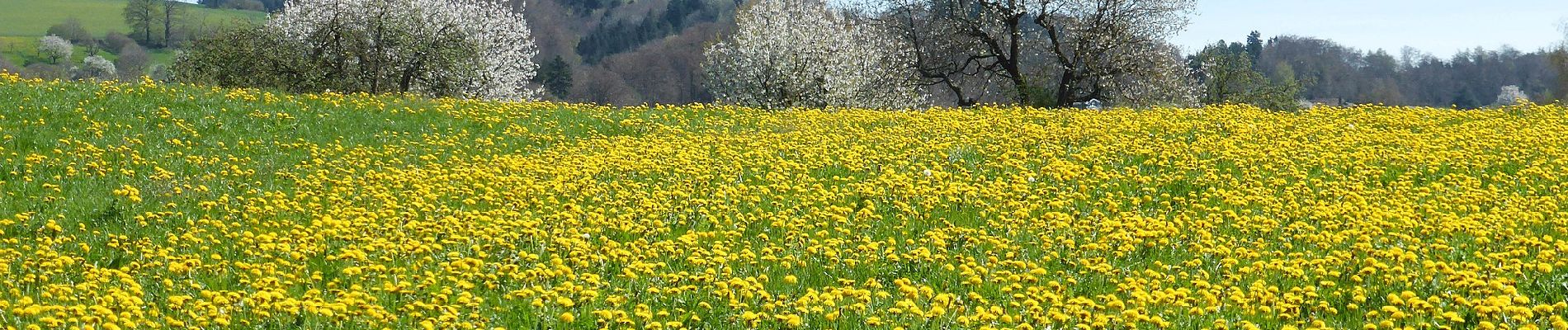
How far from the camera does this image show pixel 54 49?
108 metres

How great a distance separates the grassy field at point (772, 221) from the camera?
681 centimetres

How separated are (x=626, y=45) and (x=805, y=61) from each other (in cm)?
8957

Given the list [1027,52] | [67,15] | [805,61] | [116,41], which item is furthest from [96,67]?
[1027,52]

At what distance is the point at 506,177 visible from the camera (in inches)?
469

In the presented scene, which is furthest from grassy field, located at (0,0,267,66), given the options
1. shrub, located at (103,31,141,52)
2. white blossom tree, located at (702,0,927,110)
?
white blossom tree, located at (702,0,927,110)

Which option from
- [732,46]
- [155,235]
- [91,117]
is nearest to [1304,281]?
[155,235]

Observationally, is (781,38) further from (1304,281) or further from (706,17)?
(706,17)

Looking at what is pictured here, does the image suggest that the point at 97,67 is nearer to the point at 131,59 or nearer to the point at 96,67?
the point at 96,67

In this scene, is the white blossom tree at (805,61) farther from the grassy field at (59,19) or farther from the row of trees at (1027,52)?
the grassy field at (59,19)

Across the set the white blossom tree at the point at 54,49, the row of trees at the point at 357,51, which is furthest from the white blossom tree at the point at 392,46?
the white blossom tree at the point at 54,49

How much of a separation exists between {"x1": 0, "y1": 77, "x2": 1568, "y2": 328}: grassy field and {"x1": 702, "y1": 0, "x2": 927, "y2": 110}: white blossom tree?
22.3 meters

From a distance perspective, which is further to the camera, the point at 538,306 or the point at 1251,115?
the point at 1251,115

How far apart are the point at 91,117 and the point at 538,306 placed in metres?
11.2

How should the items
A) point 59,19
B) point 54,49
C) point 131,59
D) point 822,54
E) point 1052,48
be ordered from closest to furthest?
point 1052,48 < point 822,54 < point 131,59 < point 54,49 < point 59,19
